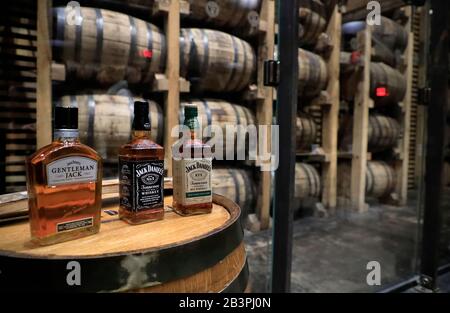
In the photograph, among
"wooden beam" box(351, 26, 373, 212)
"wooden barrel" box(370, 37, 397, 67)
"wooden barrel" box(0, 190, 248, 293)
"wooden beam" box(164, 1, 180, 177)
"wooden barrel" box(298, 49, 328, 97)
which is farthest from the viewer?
"wooden barrel" box(370, 37, 397, 67)

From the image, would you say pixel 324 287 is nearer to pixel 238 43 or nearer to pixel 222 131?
pixel 222 131

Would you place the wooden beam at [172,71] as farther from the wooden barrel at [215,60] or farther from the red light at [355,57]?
the red light at [355,57]

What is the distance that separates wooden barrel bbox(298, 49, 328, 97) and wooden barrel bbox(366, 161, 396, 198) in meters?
1.28

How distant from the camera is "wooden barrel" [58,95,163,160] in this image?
1.95 m

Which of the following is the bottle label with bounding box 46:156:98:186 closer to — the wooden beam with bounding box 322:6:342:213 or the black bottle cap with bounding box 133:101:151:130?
the black bottle cap with bounding box 133:101:151:130

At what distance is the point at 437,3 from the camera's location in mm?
1981

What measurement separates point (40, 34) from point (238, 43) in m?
1.37

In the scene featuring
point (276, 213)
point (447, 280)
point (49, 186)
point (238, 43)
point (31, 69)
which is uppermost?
point (238, 43)

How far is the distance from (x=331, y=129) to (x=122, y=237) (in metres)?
3.22

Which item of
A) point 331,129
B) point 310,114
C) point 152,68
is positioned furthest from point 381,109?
point 152,68

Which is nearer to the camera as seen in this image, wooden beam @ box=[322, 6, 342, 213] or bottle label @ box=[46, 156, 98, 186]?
bottle label @ box=[46, 156, 98, 186]

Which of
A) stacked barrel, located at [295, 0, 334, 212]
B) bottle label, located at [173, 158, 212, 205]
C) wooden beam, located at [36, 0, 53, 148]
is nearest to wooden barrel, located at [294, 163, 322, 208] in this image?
stacked barrel, located at [295, 0, 334, 212]

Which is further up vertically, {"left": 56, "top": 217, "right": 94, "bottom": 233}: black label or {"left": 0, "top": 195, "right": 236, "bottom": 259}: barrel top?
{"left": 56, "top": 217, "right": 94, "bottom": 233}: black label

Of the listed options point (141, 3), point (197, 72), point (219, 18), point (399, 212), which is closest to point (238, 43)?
point (219, 18)
